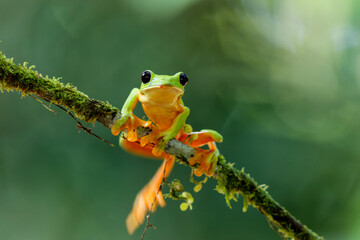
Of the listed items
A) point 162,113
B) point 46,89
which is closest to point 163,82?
point 162,113

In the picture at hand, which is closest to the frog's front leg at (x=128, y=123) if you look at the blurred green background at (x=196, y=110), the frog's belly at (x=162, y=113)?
the frog's belly at (x=162, y=113)

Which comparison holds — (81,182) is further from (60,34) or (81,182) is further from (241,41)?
(241,41)

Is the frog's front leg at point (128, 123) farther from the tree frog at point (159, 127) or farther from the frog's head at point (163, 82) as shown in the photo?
the frog's head at point (163, 82)

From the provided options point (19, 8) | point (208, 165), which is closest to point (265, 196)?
point (208, 165)

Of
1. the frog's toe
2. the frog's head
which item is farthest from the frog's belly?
the frog's toe

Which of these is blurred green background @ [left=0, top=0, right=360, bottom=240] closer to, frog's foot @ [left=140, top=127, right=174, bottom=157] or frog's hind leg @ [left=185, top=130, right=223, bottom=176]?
frog's hind leg @ [left=185, top=130, right=223, bottom=176]
